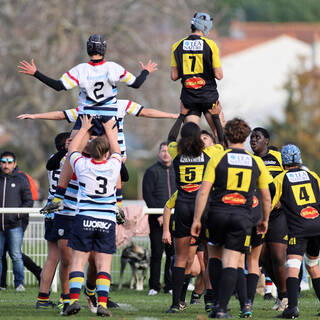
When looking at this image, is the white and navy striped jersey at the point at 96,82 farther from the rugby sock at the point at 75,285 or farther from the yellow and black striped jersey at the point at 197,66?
the rugby sock at the point at 75,285

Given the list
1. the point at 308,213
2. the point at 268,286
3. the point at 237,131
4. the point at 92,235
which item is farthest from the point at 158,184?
the point at 237,131

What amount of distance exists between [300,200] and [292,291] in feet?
3.70

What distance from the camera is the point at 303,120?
174 ft

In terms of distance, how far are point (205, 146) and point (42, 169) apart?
86.9 feet

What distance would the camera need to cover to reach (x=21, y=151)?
4012 cm

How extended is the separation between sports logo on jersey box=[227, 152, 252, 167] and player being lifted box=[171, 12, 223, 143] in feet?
5.78

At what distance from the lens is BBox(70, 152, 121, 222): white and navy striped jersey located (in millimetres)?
10250

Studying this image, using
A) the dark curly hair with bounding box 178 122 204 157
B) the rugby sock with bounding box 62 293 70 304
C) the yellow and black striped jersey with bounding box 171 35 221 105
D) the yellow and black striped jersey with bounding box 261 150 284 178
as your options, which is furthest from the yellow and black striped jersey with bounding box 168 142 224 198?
the yellow and black striped jersey with bounding box 261 150 284 178

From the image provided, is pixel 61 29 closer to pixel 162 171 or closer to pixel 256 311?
pixel 162 171

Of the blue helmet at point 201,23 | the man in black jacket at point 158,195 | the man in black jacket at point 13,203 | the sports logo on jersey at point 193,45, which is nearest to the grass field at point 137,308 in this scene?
the man in black jacket at point 13,203

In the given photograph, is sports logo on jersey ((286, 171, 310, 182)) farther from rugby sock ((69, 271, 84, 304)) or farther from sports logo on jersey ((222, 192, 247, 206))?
rugby sock ((69, 271, 84, 304))

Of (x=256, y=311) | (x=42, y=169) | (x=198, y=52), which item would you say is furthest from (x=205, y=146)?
(x=42, y=169)

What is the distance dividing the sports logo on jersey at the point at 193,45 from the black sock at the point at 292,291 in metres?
3.04

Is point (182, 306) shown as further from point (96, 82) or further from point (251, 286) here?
point (96, 82)
